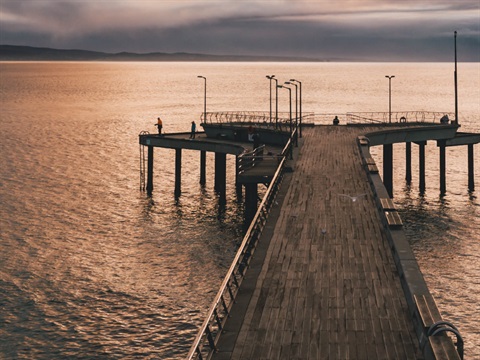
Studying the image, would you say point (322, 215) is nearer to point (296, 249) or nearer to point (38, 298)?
point (296, 249)

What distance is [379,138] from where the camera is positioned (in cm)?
5612

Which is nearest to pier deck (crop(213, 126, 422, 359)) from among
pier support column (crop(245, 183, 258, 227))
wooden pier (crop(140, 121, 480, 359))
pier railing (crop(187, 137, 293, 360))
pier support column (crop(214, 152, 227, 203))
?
wooden pier (crop(140, 121, 480, 359))

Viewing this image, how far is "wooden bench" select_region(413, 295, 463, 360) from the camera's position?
13.7 meters

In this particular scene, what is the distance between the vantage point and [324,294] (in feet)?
61.1

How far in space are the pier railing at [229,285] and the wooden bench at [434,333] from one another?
15.4 feet

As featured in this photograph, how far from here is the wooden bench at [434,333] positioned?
13.7 meters

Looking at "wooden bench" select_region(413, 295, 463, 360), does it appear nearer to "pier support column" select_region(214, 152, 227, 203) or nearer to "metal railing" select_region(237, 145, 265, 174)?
"metal railing" select_region(237, 145, 265, 174)

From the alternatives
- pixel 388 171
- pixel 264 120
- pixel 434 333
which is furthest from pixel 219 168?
pixel 434 333

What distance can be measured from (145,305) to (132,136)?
268ft

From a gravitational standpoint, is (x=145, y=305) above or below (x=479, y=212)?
below

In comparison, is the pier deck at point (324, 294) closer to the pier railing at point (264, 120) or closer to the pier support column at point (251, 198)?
the pier support column at point (251, 198)

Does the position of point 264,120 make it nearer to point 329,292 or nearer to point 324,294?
point 329,292

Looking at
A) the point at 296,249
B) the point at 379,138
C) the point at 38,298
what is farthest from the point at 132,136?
the point at 296,249

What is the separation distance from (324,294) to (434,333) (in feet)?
15.0
